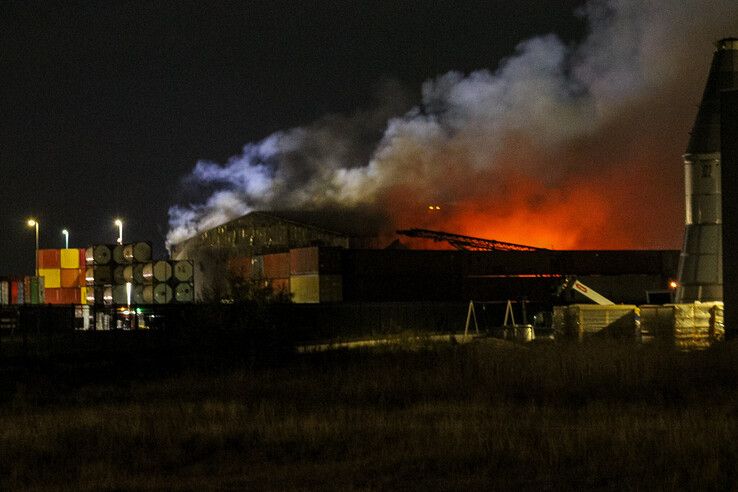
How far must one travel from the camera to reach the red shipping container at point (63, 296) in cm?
6431

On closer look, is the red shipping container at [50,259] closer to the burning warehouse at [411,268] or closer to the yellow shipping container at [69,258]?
the yellow shipping container at [69,258]

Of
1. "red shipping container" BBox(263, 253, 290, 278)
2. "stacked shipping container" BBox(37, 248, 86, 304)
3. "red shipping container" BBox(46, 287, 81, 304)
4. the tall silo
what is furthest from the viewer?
"stacked shipping container" BBox(37, 248, 86, 304)

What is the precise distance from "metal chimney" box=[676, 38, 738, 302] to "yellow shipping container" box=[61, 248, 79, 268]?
40.3m

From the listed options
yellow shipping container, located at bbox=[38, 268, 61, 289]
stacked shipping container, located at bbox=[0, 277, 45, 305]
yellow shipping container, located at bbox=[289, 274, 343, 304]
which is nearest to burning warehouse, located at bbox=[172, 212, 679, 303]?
yellow shipping container, located at bbox=[289, 274, 343, 304]

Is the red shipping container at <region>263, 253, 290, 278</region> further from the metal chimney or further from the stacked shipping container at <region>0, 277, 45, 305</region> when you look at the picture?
the metal chimney

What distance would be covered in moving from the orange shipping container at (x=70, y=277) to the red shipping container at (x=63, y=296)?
0.33m

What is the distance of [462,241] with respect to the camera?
231 ft

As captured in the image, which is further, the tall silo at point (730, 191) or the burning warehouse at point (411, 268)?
the burning warehouse at point (411, 268)

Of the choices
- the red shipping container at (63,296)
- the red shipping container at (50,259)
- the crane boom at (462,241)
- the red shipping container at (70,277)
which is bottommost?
the red shipping container at (63,296)

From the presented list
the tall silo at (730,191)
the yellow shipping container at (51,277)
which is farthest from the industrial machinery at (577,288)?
the yellow shipping container at (51,277)

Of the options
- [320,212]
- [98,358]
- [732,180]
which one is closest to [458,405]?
[732,180]

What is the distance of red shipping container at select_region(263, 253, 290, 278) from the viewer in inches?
2501

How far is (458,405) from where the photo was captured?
1886cm

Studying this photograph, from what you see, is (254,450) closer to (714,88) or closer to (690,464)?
(690,464)
